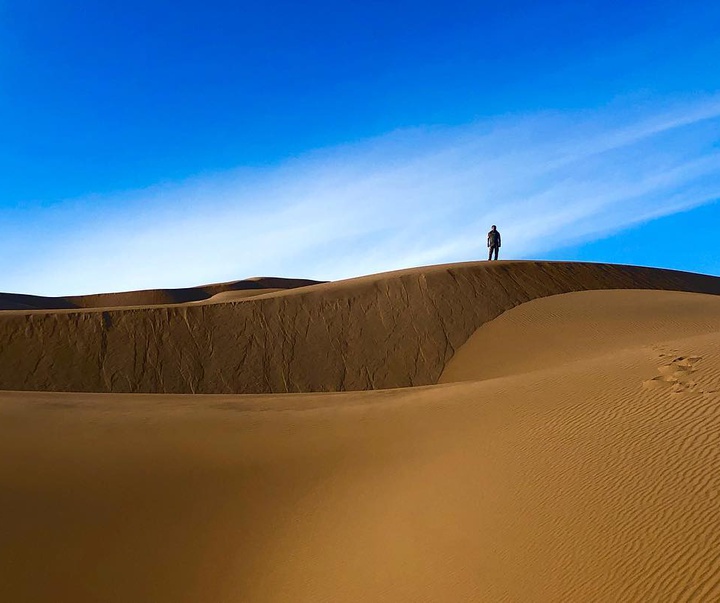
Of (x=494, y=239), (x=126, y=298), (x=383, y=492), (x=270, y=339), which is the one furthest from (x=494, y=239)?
(x=126, y=298)

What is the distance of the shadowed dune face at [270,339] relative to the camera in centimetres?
2417

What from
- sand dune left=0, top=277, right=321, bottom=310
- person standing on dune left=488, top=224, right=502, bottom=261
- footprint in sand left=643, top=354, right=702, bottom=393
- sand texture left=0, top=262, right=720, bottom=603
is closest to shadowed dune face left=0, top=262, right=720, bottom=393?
person standing on dune left=488, top=224, right=502, bottom=261

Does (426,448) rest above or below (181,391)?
above

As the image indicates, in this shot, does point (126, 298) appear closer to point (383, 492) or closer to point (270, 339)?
point (270, 339)

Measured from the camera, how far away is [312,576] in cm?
633

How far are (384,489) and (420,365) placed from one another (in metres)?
16.9

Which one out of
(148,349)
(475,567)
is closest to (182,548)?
(475,567)

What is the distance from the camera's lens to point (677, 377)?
26.1ft

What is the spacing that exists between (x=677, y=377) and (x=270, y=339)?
20.0 m

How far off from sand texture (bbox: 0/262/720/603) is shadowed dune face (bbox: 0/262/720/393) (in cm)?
1084

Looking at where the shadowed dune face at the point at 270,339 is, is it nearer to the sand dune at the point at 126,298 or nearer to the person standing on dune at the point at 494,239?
the person standing on dune at the point at 494,239

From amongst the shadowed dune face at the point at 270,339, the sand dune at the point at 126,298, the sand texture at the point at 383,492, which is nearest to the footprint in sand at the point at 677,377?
the sand texture at the point at 383,492

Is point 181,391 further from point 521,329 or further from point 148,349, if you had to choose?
point 521,329

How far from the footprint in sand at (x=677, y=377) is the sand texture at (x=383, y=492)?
0.05 m
